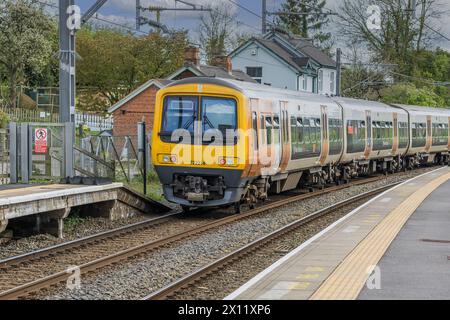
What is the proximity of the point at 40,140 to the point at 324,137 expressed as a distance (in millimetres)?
9620

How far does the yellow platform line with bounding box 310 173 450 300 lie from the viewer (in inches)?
370

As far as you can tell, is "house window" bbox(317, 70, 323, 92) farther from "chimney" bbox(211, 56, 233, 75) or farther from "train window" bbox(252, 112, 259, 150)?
"train window" bbox(252, 112, 259, 150)

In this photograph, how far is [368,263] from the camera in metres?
11.4

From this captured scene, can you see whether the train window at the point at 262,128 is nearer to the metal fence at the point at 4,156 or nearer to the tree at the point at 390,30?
the metal fence at the point at 4,156

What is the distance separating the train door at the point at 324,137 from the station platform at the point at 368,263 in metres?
6.87

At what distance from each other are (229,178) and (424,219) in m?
4.10

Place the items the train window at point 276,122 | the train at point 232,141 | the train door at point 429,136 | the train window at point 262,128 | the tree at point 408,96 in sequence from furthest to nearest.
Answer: the tree at point 408,96 < the train door at point 429,136 < the train window at point 276,122 < the train window at point 262,128 < the train at point 232,141

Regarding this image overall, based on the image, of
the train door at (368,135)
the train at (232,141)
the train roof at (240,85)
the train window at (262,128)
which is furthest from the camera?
the train door at (368,135)

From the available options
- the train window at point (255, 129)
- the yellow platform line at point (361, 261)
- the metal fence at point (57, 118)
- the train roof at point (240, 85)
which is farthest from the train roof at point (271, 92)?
the metal fence at point (57, 118)

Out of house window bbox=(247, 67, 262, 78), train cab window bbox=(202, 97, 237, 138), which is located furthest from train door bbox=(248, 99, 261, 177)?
house window bbox=(247, 67, 262, 78)

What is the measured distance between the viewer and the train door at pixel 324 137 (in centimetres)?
2531

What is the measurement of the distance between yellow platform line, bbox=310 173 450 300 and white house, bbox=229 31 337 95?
142 feet
